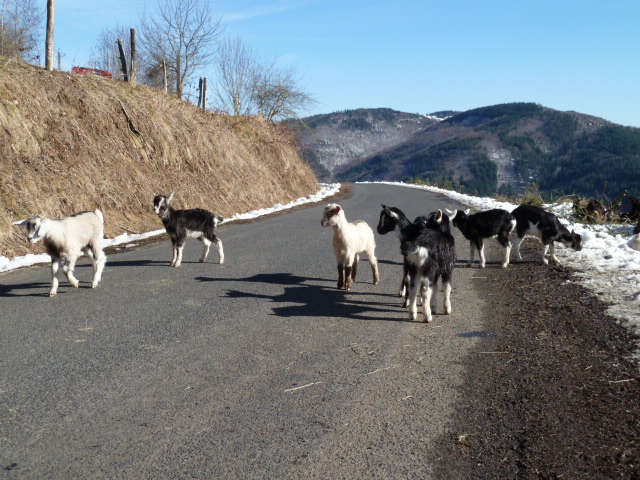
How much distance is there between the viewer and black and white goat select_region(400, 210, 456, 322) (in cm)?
705

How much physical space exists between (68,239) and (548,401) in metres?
7.34

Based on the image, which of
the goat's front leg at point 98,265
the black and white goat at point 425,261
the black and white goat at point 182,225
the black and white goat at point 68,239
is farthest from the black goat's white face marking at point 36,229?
the black and white goat at point 425,261

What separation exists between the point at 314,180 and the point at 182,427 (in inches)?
1511

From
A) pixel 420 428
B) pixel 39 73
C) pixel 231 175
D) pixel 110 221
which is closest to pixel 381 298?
pixel 420 428

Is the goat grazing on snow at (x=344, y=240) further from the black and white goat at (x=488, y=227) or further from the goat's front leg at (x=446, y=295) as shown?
the black and white goat at (x=488, y=227)

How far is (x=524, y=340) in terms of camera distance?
6.57 m

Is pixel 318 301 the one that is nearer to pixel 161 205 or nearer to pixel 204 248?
pixel 204 248

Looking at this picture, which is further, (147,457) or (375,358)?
(375,358)

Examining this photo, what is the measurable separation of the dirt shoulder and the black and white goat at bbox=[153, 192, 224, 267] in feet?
20.7

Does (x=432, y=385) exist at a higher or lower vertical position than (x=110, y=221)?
lower

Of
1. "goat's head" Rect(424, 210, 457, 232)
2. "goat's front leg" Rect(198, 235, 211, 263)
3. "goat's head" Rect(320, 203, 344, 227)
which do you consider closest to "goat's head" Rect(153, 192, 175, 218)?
"goat's front leg" Rect(198, 235, 211, 263)

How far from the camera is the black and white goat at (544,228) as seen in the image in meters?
11.0

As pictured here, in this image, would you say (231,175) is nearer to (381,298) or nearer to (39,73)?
(39,73)

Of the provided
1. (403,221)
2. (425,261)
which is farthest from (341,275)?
(425,261)
